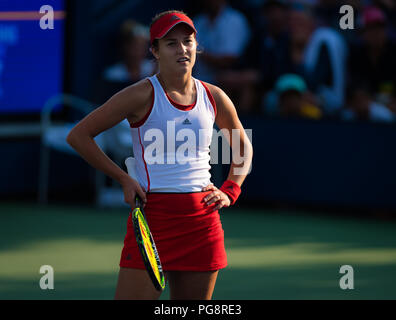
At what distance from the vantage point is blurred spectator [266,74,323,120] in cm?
973

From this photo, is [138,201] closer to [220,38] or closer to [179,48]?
[179,48]

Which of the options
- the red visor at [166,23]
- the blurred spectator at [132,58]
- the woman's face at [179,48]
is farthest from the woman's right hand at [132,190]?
the blurred spectator at [132,58]

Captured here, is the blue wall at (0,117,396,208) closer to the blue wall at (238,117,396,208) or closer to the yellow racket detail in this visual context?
the blue wall at (238,117,396,208)

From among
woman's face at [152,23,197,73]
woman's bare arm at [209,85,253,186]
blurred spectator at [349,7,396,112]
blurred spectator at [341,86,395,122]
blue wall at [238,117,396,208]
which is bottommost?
woman's bare arm at [209,85,253,186]

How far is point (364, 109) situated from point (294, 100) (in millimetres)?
870

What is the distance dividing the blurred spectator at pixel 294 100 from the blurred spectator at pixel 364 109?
14.1 inches

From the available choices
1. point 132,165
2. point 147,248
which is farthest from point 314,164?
point 147,248

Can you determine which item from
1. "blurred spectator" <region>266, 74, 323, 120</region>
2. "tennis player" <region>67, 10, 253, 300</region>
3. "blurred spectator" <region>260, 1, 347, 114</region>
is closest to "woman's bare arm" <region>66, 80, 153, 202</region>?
"tennis player" <region>67, 10, 253, 300</region>

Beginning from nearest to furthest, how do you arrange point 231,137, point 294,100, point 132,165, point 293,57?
1. point 132,165
2. point 231,137
3. point 294,100
4. point 293,57

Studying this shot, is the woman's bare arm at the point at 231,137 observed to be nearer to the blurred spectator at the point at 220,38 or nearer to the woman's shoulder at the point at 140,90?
the woman's shoulder at the point at 140,90

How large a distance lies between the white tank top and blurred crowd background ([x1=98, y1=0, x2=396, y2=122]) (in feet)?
19.1

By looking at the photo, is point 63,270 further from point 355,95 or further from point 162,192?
point 355,95

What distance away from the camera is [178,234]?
3582 mm
